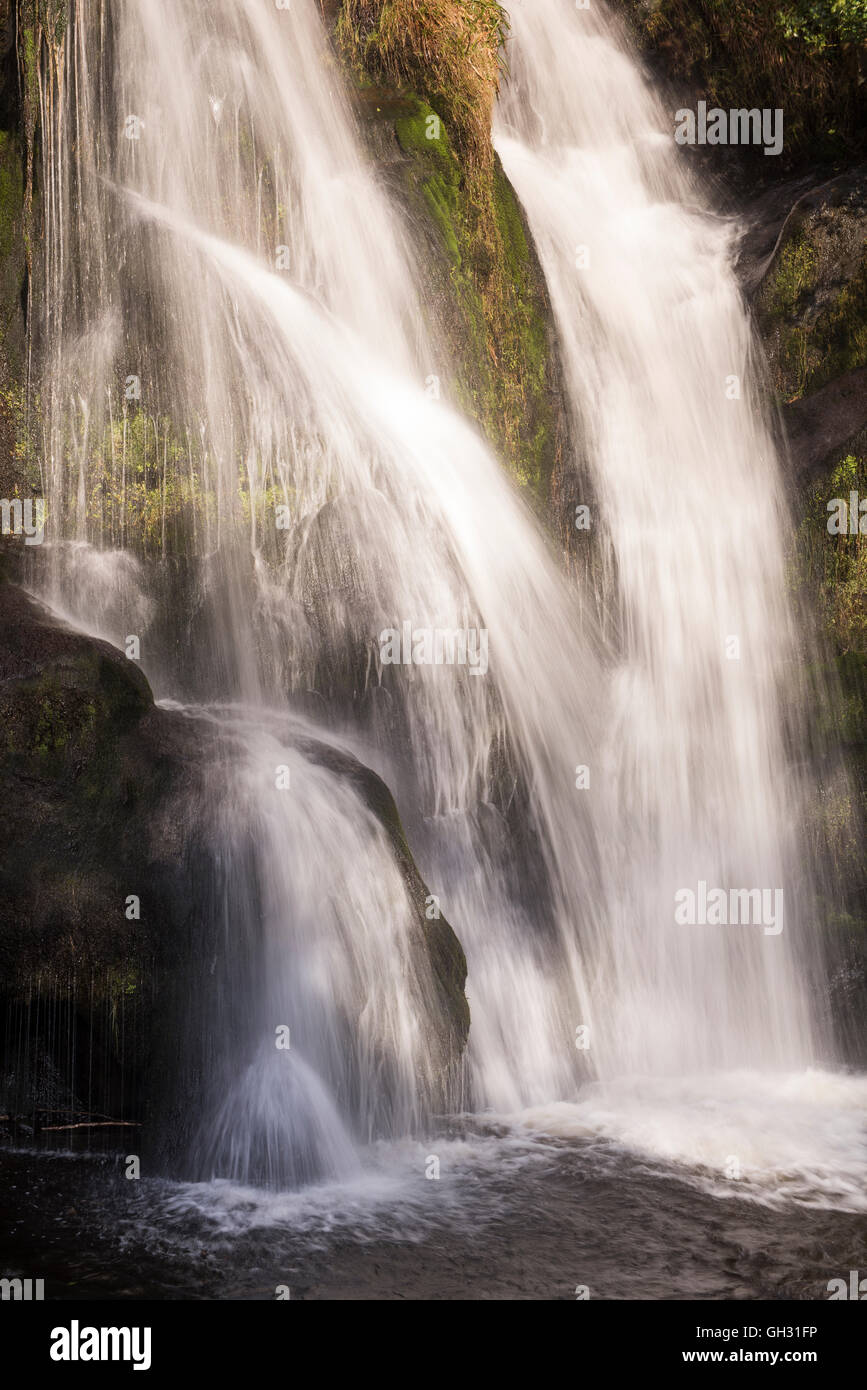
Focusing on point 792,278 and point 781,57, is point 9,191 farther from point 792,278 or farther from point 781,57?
point 781,57

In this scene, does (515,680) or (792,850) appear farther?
(792,850)

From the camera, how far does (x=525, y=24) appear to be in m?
12.5

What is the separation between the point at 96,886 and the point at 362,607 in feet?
8.91

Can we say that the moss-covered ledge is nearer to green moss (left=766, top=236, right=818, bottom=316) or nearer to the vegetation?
green moss (left=766, top=236, right=818, bottom=316)

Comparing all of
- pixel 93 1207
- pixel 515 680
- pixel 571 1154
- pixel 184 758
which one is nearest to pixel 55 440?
pixel 184 758

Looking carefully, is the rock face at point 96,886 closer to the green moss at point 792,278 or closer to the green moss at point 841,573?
the green moss at point 841,573

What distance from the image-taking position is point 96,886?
221 inches

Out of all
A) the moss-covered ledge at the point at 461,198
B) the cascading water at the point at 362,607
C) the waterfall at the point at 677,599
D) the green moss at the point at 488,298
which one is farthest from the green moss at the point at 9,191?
the waterfall at the point at 677,599

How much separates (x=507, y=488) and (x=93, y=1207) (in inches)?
222

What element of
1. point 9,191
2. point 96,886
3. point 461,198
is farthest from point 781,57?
point 96,886

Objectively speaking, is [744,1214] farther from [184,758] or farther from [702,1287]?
[184,758]
